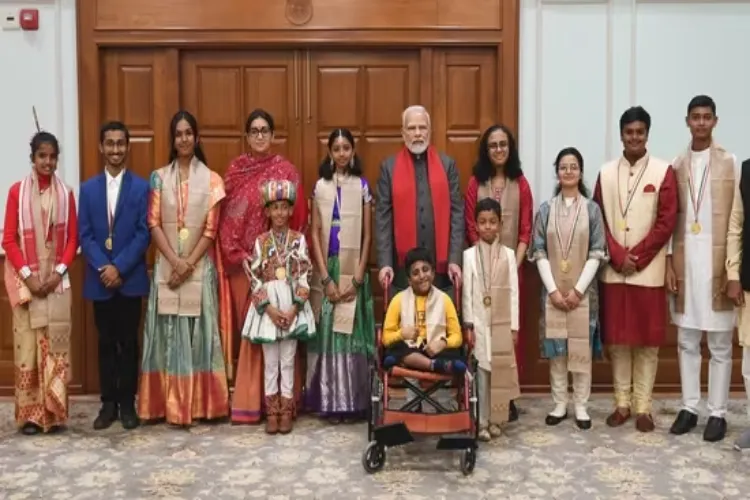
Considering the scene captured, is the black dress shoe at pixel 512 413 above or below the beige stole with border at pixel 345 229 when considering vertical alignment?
below

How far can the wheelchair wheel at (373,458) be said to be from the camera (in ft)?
12.3

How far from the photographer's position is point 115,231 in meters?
4.33

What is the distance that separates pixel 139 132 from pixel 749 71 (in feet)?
11.9

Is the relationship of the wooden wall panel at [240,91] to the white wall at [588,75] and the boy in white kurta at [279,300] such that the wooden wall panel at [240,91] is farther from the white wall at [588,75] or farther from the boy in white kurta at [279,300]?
the boy in white kurta at [279,300]

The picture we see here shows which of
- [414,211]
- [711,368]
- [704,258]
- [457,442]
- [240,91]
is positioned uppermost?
[240,91]

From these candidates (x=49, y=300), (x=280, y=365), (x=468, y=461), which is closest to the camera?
(x=468, y=461)

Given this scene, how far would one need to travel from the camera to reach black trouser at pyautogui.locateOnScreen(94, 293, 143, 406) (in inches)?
173

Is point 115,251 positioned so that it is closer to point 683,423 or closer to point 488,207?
point 488,207

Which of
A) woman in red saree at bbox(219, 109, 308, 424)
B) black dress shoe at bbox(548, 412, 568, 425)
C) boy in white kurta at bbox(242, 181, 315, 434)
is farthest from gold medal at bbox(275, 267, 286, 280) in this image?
black dress shoe at bbox(548, 412, 568, 425)

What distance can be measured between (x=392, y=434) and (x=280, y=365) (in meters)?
0.88

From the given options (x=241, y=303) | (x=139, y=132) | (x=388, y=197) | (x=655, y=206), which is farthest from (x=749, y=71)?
(x=139, y=132)

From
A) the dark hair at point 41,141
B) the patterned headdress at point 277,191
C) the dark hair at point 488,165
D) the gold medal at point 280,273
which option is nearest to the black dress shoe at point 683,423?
the dark hair at point 488,165

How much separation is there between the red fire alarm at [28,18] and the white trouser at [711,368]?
3.98 m

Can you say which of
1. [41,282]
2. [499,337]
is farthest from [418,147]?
[41,282]
